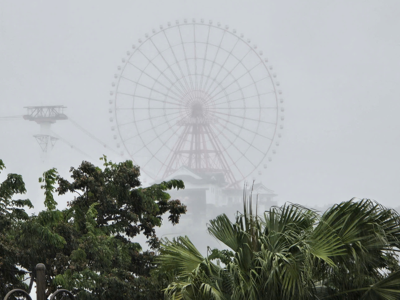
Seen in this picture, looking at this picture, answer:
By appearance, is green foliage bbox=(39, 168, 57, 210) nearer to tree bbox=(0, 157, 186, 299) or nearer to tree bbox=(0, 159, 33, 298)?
tree bbox=(0, 157, 186, 299)

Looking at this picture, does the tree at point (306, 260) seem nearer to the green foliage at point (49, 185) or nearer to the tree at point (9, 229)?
the tree at point (9, 229)

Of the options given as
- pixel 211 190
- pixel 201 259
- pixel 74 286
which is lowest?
pixel 201 259

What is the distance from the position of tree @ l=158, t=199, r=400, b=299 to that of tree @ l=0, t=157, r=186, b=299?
4.09 m

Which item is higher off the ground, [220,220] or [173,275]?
[220,220]

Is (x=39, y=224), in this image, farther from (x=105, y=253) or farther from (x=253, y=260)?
(x=253, y=260)

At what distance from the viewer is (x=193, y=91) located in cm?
5878

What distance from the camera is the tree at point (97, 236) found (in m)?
13.9

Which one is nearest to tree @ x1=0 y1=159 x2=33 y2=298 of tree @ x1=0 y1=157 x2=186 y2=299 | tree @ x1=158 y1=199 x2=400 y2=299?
tree @ x1=0 y1=157 x2=186 y2=299

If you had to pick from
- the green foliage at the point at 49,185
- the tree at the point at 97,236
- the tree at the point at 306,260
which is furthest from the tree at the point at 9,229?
the tree at the point at 306,260

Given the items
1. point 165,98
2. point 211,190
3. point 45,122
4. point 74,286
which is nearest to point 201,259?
point 74,286

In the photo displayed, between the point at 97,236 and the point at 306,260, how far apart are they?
7.07 m

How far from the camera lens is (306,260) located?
28.7 ft

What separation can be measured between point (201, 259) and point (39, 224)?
4.93 m

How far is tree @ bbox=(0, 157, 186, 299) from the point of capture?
13.9 metres
